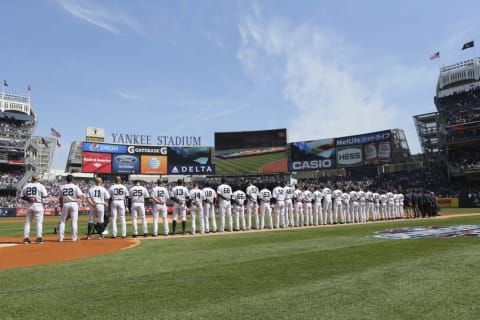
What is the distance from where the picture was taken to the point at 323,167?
54188mm

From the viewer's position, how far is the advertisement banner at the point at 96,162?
Result: 164 feet

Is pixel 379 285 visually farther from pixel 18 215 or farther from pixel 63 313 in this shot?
pixel 18 215

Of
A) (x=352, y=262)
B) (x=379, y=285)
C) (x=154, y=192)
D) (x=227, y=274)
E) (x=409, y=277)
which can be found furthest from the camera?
(x=154, y=192)

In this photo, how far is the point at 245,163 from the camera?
54938mm

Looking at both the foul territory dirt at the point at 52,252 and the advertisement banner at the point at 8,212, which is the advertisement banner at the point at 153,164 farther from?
the foul territory dirt at the point at 52,252

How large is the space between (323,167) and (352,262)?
48866 millimetres

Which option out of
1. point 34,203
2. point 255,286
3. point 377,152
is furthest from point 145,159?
point 255,286

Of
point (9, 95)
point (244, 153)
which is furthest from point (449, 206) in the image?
point (9, 95)

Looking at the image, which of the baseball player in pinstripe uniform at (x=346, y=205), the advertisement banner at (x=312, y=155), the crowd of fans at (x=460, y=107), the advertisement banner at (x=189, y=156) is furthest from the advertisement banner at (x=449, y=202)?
the advertisement banner at (x=189, y=156)

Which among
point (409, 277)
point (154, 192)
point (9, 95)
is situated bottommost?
point (409, 277)

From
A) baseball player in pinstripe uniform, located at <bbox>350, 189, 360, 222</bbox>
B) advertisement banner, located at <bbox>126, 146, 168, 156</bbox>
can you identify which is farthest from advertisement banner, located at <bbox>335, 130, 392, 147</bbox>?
baseball player in pinstripe uniform, located at <bbox>350, 189, 360, 222</bbox>

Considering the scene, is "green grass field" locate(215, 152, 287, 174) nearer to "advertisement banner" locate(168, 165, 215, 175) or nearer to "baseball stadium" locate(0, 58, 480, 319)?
"advertisement banner" locate(168, 165, 215, 175)

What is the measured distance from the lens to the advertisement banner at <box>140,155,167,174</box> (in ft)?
175

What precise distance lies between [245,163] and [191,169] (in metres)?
8.18
